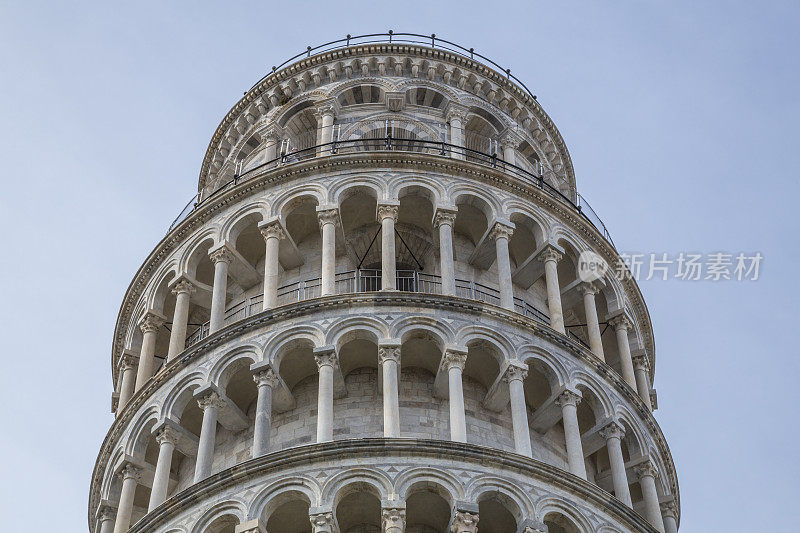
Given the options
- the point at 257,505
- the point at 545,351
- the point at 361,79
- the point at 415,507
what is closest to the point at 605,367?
the point at 545,351

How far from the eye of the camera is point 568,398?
97.7 feet

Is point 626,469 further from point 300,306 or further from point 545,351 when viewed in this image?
point 300,306

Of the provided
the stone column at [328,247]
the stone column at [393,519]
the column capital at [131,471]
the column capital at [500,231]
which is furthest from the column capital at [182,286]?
the stone column at [393,519]

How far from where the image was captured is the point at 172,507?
2714cm

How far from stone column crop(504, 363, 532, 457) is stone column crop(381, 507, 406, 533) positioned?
3.13 metres

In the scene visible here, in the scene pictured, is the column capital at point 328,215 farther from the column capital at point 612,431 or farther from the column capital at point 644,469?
the column capital at point 644,469

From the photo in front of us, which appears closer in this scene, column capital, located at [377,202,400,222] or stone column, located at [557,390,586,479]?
stone column, located at [557,390,586,479]

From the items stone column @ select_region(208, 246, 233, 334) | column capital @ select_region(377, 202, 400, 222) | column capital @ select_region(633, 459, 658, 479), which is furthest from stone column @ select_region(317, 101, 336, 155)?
column capital @ select_region(633, 459, 658, 479)

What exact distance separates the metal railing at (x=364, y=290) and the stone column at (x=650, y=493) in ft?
13.4

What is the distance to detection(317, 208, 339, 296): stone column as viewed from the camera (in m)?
30.9

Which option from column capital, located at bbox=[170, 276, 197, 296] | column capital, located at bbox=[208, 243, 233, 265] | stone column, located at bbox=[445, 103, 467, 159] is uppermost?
stone column, located at bbox=[445, 103, 467, 159]

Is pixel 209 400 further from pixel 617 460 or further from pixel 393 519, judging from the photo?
pixel 617 460

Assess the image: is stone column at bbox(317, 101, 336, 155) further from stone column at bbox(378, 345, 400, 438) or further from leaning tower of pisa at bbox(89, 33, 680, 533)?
stone column at bbox(378, 345, 400, 438)

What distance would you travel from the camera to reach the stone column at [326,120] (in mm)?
37875
